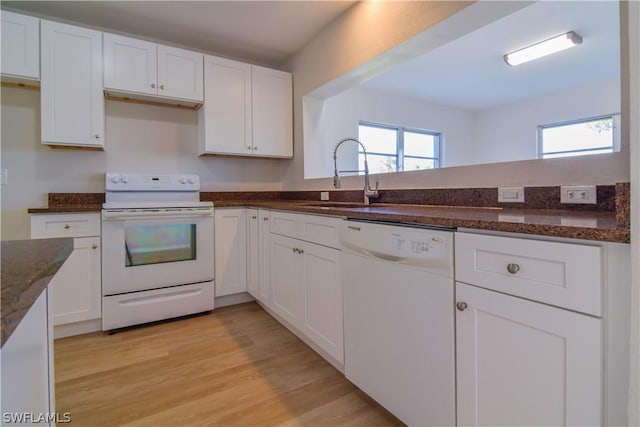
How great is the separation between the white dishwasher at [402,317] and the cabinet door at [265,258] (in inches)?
39.9

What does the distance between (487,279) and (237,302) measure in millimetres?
2448

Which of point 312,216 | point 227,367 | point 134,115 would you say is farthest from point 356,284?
point 134,115

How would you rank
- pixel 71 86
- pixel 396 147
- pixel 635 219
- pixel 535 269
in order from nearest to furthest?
pixel 635 219, pixel 535 269, pixel 71 86, pixel 396 147

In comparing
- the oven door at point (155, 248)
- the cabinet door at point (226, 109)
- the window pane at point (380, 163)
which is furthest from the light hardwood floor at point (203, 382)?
the window pane at point (380, 163)

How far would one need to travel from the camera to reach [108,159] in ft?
8.93

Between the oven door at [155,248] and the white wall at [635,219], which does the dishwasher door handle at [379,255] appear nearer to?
the white wall at [635,219]

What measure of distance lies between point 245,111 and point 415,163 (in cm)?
326

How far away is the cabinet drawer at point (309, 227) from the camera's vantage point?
1622 mm

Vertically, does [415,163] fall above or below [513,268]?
above

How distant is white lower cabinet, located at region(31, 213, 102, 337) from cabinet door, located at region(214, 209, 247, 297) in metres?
0.86

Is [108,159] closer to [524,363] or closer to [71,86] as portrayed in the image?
[71,86]

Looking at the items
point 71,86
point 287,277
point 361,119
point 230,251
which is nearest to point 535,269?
point 287,277

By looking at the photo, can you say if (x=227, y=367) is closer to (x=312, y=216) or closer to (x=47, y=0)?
(x=312, y=216)
